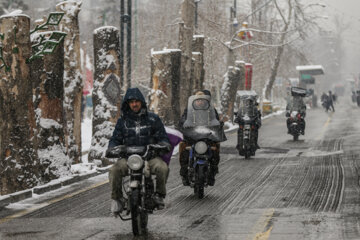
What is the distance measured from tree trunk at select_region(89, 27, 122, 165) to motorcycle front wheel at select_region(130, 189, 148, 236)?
28.1 ft

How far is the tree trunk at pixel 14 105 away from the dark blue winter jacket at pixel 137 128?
381cm

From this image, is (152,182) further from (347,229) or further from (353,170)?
(353,170)

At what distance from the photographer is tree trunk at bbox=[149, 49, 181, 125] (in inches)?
891

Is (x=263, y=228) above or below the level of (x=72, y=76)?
below

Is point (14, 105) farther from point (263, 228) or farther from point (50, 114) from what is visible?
point (263, 228)

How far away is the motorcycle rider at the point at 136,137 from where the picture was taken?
27.0ft

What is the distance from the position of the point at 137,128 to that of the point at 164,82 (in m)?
14.3

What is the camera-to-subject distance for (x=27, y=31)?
39.4ft

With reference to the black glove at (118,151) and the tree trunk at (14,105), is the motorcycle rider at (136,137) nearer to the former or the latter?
the black glove at (118,151)

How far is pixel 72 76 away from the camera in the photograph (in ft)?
53.9

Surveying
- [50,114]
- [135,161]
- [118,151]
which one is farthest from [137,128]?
[50,114]

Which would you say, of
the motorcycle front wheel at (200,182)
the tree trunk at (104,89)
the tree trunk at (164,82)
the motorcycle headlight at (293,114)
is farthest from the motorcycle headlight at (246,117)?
the motorcycle front wheel at (200,182)

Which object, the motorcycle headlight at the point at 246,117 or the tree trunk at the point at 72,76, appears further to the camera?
the motorcycle headlight at the point at 246,117

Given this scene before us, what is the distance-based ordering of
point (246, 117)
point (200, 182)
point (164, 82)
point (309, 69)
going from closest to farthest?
1. point (200, 182)
2. point (246, 117)
3. point (164, 82)
4. point (309, 69)
